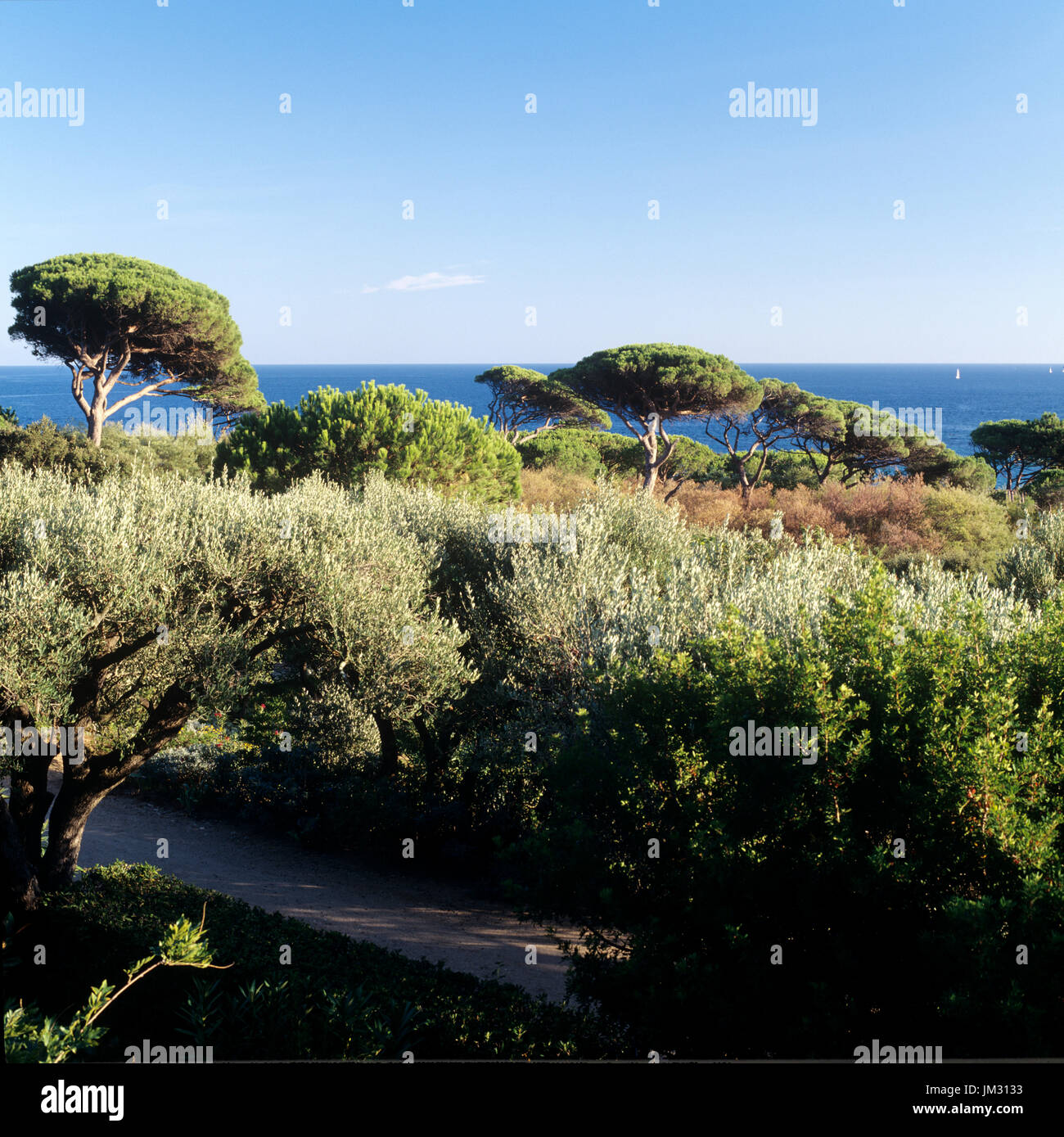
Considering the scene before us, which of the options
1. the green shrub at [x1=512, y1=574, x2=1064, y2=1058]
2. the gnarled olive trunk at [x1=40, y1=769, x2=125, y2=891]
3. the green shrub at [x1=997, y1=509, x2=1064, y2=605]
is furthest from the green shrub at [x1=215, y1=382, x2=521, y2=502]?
the green shrub at [x1=512, y1=574, x2=1064, y2=1058]

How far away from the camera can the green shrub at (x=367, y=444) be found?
22266mm

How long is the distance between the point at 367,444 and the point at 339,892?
45.2 feet

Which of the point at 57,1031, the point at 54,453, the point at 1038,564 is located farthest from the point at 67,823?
the point at 1038,564

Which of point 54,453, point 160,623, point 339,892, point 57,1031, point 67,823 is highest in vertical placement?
point 54,453

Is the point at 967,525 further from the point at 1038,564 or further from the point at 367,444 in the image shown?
the point at 367,444

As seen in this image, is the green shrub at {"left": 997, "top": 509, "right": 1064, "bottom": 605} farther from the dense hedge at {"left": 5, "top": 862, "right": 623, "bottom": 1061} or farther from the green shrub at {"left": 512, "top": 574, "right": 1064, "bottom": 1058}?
the dense hedge at {"left": 5, "top": 862, "right": 623, "bottom": 1061}

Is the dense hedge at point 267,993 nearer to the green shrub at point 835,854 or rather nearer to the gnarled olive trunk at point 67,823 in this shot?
the gnarled olive trunk at point 67,823

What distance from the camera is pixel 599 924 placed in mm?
6152

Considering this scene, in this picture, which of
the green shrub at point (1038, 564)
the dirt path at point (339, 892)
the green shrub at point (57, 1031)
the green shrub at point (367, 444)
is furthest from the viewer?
the green shrub at point (367, 444)

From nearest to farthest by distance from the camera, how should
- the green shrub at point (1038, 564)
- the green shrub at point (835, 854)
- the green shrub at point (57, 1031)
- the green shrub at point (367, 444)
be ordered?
the green shrub at point (57, 1031)
the green shrub at point (835, 854)
the green shrub at point (1038, 564)
the green shrub at point (367, 444)

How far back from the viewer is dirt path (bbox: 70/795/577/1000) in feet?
31.6

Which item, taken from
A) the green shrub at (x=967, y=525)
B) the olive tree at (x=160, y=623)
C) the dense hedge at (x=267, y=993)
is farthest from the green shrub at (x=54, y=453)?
the green shrub at (x=967, y=525)

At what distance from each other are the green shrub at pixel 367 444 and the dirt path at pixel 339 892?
425 inches

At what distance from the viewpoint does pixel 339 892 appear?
37.2 feet
